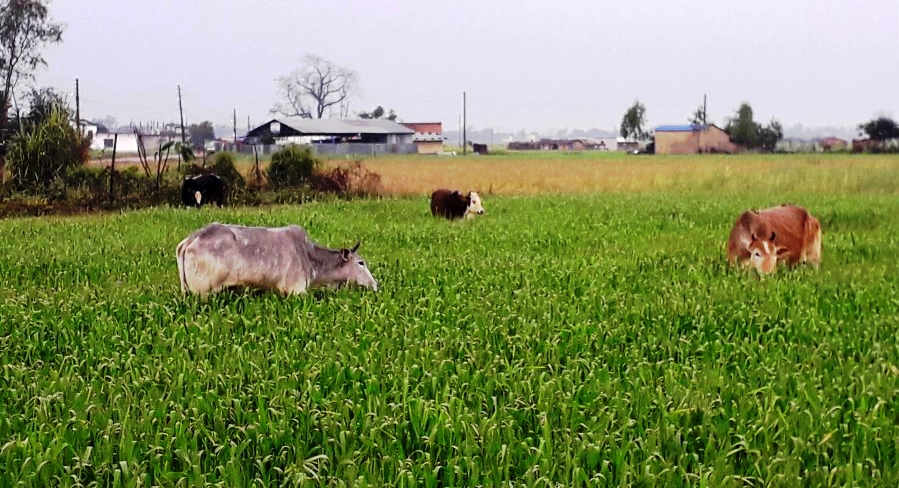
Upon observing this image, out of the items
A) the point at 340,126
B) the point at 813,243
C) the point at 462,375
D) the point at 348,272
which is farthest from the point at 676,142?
the point at 462,375

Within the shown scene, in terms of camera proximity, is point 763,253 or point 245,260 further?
point 763,253

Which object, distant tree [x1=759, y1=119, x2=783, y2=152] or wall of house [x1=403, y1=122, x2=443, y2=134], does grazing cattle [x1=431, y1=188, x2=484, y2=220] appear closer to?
distant tree [x1=759, y1=119, x2=783, y2=152]

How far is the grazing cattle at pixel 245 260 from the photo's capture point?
31.3 ft

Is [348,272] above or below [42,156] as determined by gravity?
below

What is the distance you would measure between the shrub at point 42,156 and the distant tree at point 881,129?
5642cm

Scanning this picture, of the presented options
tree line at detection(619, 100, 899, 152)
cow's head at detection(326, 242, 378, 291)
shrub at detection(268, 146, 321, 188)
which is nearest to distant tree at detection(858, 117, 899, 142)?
tree line at detection(619, 100, 899, 152)

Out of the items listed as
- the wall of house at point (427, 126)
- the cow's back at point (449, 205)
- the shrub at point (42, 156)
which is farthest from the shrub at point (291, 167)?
the wall of house at point (427, 126)

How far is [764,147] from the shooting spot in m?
77.2

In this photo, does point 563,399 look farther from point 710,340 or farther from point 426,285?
point 426,285

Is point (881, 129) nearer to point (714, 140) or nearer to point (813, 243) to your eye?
point (714, 140)

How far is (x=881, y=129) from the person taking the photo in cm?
6688

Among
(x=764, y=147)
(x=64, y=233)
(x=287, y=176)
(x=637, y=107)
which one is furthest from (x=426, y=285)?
(x=637, y=107)

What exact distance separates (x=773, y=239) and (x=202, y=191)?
16.4 m

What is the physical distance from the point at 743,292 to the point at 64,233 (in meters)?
12.1
